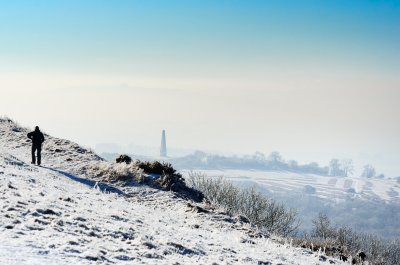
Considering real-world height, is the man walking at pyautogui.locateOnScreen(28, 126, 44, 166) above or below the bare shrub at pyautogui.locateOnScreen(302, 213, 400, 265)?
above

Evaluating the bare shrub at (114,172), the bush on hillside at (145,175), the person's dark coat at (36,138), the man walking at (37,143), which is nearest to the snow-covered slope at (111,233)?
the bush on hillside at (145,175)

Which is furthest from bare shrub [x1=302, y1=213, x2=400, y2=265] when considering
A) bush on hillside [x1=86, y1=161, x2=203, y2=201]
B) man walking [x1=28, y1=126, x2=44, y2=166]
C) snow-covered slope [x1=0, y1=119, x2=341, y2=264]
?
snow-covered slope [x1=0, y1=119, x2=341, y2=264]

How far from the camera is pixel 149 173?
27.3 meters

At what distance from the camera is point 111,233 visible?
12.4 meters

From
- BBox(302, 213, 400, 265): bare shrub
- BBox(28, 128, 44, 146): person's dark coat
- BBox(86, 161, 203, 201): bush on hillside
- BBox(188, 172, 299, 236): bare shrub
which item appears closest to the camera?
BBox(86, 161, 203, 201): bush on hillside

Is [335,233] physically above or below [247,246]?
below

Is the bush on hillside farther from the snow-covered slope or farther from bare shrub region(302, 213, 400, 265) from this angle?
bare shrub region(302, 213, 400, 265)

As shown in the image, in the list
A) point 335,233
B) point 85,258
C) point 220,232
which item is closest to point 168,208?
point 220,232

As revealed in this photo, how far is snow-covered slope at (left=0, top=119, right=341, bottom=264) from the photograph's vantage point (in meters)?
10.0

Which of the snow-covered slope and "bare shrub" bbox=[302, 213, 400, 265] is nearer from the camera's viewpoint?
the snow-covered slope

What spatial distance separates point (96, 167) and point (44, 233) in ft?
57.5

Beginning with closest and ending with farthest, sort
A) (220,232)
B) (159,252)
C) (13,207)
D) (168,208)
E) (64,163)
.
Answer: (159,252), (13,207), (220,232), (168,208), (64,163)

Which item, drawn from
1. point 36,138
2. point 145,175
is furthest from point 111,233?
point 36,138

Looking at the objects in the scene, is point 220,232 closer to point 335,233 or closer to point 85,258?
point 85,258
